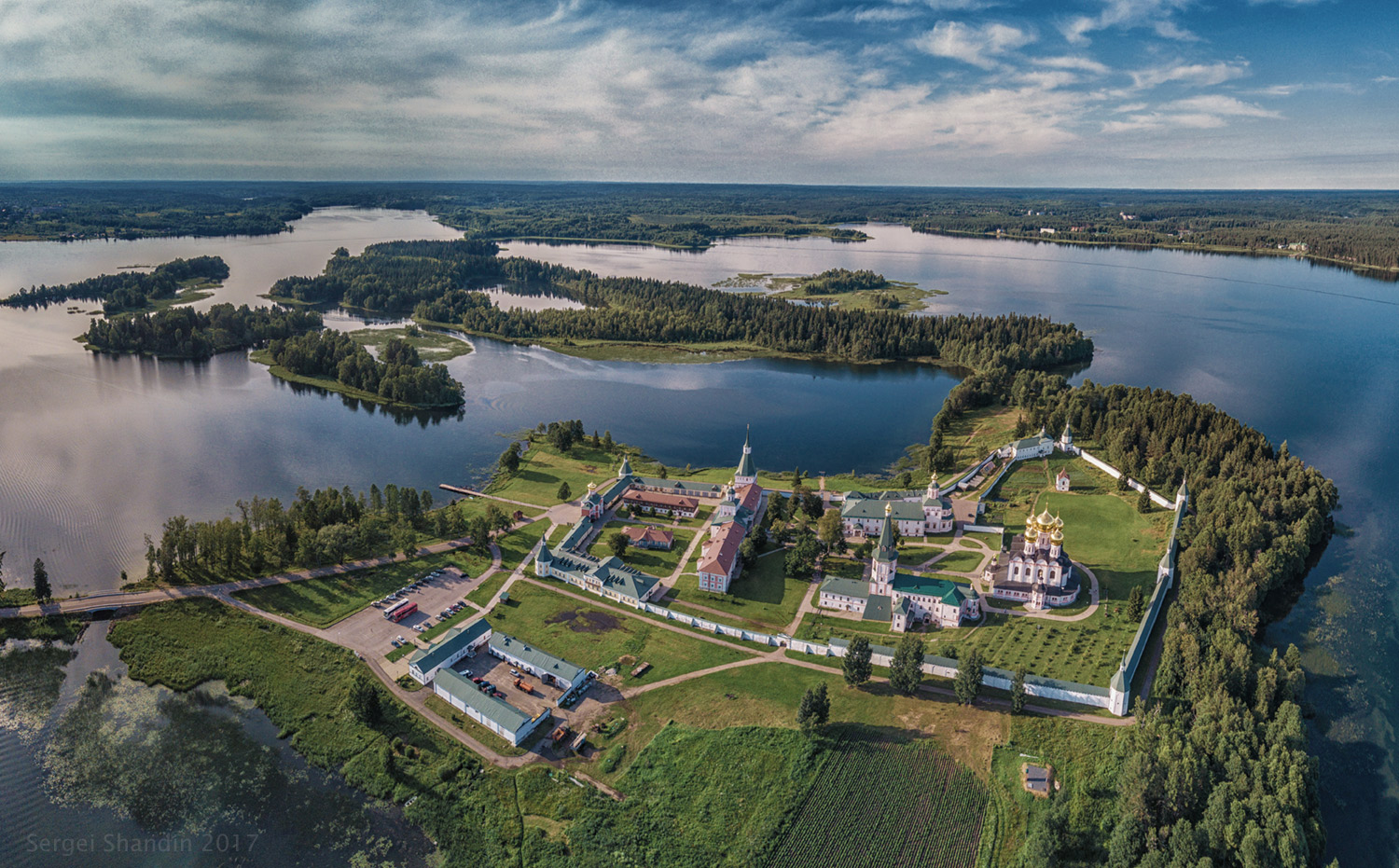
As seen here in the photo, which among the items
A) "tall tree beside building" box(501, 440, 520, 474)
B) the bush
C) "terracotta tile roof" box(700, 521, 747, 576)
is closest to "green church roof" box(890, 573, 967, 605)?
"terracotta tile roof" box(700, 521, 747, 576)

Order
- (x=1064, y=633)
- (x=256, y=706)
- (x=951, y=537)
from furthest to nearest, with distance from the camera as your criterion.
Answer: (x=951, y=537) < (x=1064, y=633) < (x=256, y=706)

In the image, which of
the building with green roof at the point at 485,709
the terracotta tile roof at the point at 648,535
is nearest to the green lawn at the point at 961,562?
the terracotta tile roof at the point at 648,535

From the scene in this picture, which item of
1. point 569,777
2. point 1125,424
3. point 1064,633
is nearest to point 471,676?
point 569,777

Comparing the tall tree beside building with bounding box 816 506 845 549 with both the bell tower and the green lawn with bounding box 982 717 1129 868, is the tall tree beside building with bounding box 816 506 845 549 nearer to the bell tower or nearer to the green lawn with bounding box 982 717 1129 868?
the bell tower

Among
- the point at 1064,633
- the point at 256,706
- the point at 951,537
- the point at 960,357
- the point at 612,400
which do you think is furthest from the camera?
the point at 960,357

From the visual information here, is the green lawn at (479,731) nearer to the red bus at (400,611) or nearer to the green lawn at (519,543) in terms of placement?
the red bus at (400,611)

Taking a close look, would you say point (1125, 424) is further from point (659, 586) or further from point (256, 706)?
point (256, 706)

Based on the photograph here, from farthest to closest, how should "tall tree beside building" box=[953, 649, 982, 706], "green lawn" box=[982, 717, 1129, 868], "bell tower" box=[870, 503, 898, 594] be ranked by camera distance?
"bell tower" box=[870, 503, 898, 594] → "tall tree beside building" box=[953, 649, 982, 706] → "green lawn" box=[982, 717, 1129, 868]
